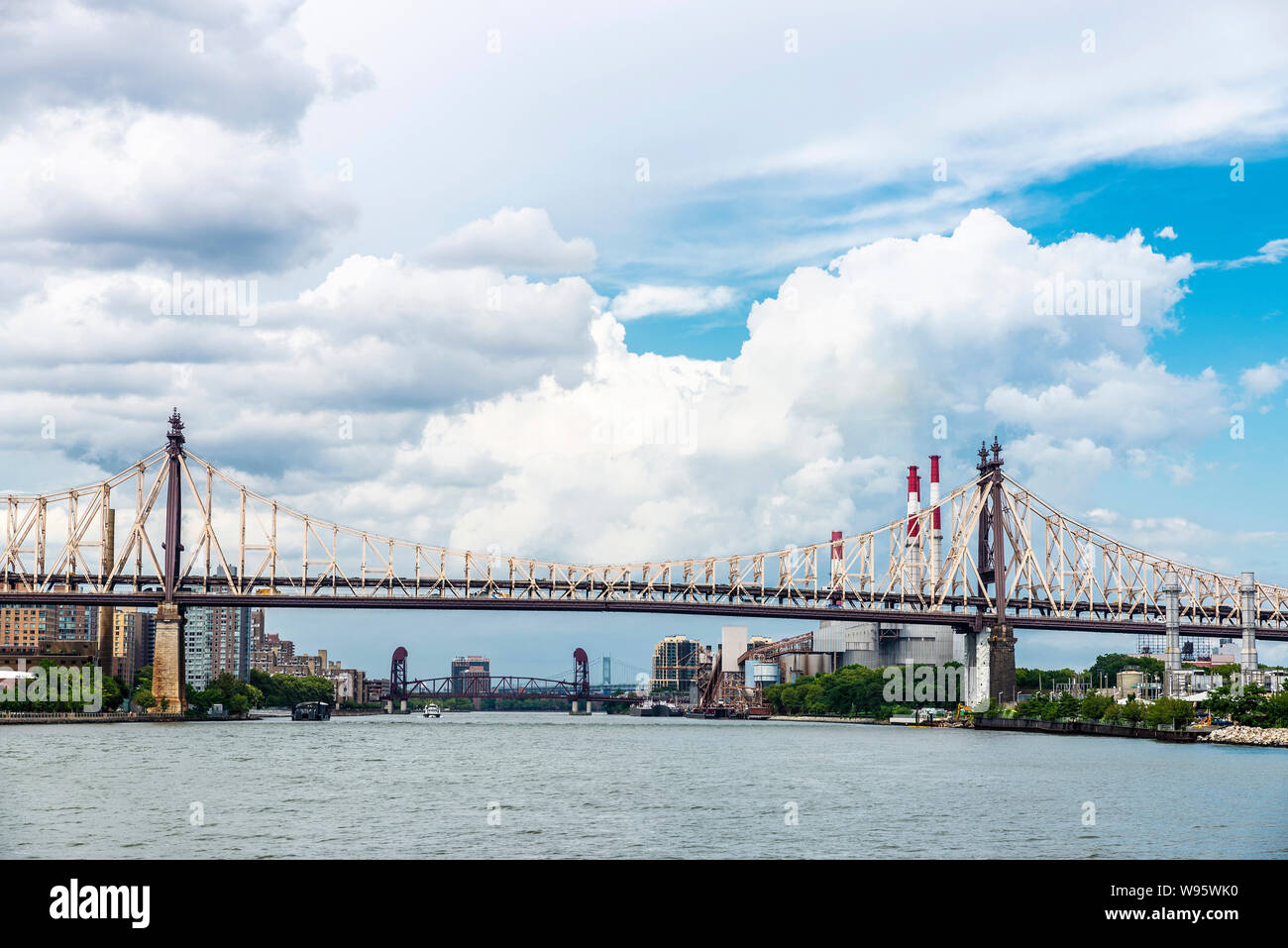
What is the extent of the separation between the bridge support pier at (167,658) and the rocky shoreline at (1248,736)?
83.5m

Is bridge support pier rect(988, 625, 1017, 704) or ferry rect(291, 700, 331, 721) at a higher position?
bridge support pier rect(988, 625, 1017, 704)

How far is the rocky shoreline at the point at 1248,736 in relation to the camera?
8962 cm

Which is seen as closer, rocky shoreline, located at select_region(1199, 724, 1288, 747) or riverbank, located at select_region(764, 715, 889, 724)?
rocky shoreline, located at select_region(1199, 724, 1288, 747)

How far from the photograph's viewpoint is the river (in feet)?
118

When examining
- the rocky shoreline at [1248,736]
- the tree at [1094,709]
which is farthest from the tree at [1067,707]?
the rocky shoreline at [1248,736]

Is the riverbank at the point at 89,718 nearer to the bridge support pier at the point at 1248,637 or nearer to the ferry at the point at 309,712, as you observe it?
the ferry at the point at 309,712

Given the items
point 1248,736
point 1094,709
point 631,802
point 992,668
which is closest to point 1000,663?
point 992,668

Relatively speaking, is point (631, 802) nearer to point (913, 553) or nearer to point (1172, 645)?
point (1172, 645)

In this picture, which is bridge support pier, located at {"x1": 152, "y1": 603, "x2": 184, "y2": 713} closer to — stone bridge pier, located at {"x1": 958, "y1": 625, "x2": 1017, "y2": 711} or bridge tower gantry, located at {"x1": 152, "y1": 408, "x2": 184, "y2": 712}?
bridge tower gantry, located at {"x1": 152, "y1": 408, "x2": 184, "y2": 712}

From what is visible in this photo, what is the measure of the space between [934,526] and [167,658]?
8327cm

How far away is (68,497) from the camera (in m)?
127

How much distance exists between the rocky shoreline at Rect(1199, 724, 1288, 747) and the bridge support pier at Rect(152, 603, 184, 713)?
83.5 metres

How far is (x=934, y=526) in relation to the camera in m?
157

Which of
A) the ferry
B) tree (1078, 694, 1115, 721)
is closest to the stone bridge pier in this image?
tree (1078, 694, 1115, 721)
